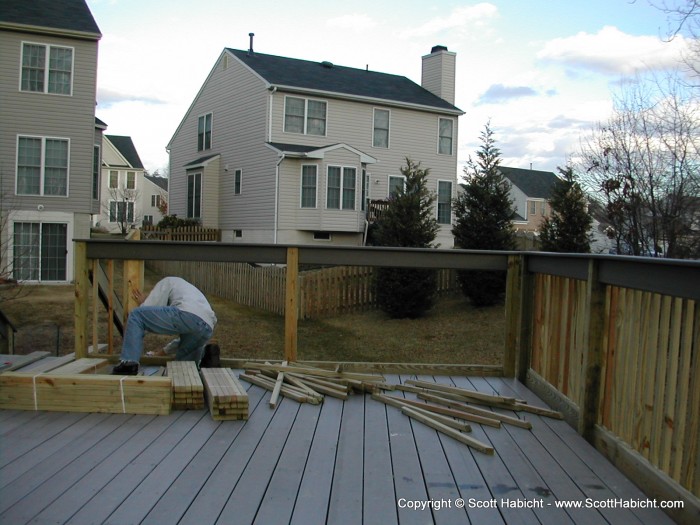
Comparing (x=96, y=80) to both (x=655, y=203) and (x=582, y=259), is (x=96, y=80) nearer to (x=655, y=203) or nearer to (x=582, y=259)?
(x=655, y=203)

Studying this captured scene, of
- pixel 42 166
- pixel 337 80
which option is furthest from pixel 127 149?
pixel 42 166

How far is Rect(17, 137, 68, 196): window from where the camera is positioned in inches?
735

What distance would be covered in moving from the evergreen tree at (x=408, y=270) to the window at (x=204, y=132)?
13209mm

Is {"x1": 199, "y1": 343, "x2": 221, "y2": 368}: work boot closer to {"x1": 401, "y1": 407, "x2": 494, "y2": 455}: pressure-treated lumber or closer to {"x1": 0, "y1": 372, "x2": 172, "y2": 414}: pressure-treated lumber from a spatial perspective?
{"x1": 0, "y1": 372, "x2": 172, "y2": 414}: pressure-treated lumber

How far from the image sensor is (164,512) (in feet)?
9.71

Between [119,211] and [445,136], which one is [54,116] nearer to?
[445,136]

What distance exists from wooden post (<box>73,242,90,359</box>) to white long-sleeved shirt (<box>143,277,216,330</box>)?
72 centimetres

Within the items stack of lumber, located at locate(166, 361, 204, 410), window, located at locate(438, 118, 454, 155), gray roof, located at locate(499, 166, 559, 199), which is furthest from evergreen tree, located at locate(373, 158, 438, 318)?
gray roof, located at locate(499, 166, 559, 199)

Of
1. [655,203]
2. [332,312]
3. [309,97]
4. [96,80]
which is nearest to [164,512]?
[655,203]

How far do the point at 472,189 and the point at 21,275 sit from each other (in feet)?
40.3

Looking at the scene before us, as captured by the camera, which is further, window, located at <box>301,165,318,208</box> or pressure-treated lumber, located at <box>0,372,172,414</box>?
window, located at <box>301,165,318,208</box>

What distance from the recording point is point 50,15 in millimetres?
19016

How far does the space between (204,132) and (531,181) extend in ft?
102

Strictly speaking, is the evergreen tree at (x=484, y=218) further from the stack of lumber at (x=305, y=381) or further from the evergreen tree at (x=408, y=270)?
the stack of lumber at (x=305, y=381)
